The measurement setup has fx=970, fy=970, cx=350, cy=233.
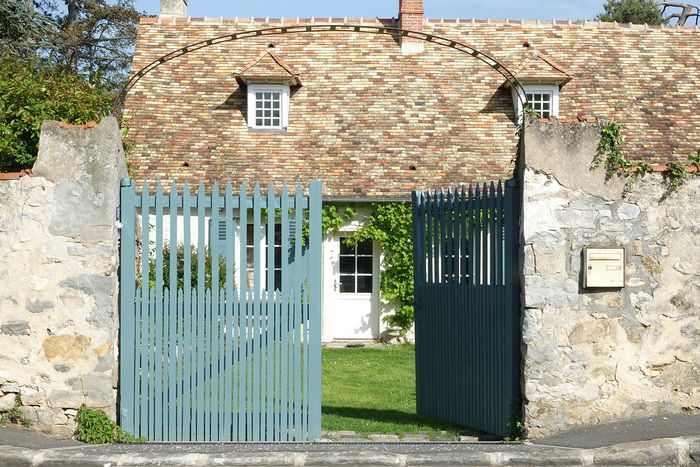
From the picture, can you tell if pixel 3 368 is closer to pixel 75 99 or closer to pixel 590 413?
A: pixel 590 413

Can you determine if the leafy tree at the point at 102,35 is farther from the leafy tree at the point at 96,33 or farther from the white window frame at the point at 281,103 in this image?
the white window frame at the point at 281,103

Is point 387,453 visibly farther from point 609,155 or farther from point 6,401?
point 6,401

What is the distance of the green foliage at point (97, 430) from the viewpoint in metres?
8.00

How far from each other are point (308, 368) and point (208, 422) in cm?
96

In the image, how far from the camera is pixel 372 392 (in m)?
12.0

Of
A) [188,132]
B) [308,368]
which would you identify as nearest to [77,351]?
[308,368]

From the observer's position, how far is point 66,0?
109 ft

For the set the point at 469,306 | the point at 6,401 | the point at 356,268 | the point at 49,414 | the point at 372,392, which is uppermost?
the point at 356,268

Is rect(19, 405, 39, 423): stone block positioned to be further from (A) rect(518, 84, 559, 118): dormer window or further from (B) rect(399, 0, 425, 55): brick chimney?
(B) rect(399, 0, 425, 55): brick chimney

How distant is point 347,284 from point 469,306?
9.66 m

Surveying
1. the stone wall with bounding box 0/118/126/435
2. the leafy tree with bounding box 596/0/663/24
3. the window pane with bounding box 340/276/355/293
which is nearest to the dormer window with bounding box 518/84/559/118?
the window pane with bounding box 340/276/355/293

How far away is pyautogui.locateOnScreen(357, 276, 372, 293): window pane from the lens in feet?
61.2

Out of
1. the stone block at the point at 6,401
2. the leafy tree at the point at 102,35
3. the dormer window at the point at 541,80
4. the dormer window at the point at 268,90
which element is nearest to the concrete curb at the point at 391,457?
the stone block at the point at 6,401

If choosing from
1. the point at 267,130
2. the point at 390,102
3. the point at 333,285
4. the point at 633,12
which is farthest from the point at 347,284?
the point at 633,12
